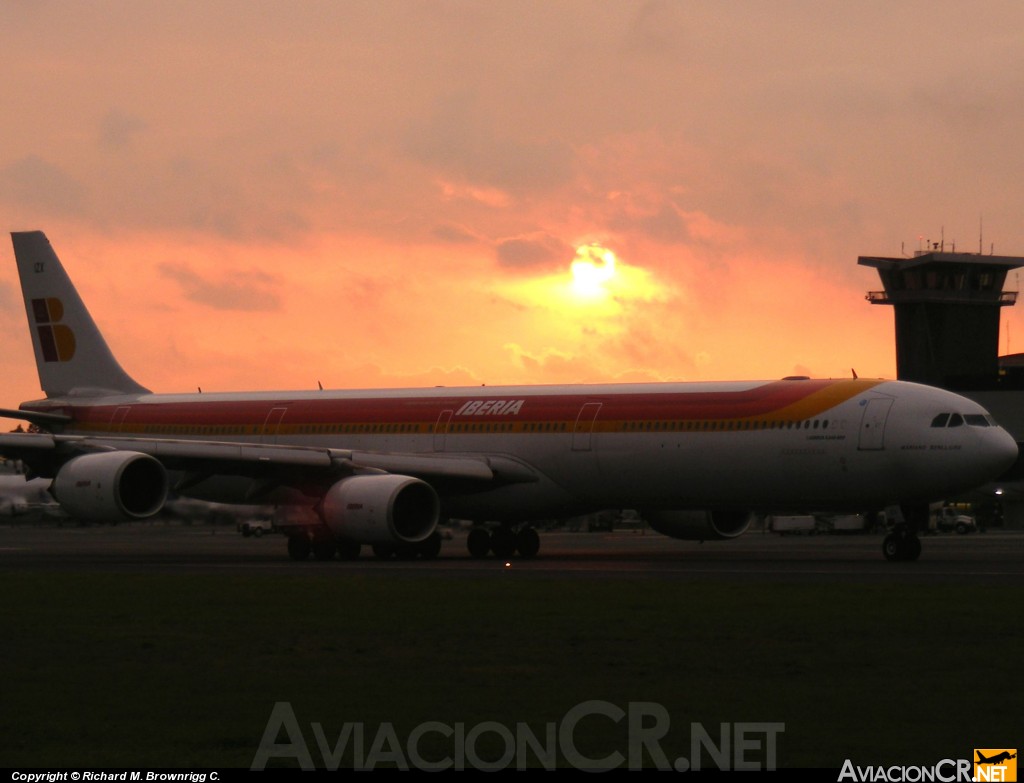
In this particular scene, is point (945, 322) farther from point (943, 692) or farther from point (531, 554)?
point (943, 692)

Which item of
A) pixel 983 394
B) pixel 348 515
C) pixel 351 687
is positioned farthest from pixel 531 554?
pixel 983 394

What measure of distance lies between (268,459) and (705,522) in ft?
37.3

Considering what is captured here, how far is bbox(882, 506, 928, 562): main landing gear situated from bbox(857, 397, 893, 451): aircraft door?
1953 mm

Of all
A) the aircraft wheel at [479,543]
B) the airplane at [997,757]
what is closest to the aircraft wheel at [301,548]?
the aircraft wheel at [479,543]

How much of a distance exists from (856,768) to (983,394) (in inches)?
3883

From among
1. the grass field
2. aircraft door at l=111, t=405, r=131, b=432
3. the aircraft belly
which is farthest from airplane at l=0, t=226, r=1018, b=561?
the grass field

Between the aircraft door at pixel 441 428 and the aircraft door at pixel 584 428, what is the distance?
4.13 meters

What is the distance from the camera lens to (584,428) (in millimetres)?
38531

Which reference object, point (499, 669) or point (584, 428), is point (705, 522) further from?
point (499, 669)

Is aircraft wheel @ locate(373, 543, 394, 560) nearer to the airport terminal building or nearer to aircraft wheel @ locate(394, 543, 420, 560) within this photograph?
aircraft wheel @ locate(394, 543, 420, 560)

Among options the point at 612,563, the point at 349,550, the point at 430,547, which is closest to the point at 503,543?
the point at 430,547

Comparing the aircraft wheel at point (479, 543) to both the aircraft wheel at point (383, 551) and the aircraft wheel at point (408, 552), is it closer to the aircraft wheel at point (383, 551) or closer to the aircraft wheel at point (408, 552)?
the aircraft wheel at point (408, 552)

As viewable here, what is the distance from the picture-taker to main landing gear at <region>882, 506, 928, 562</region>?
34.8 metres

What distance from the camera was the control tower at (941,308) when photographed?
4943 inches
